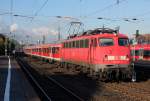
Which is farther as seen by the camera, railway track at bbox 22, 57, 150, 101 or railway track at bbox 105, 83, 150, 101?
railway track at bbox 22, 57, 150, 101

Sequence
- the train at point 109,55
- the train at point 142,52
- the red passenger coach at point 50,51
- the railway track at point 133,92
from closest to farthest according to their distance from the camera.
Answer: the railway track at point 133,92 → the train at point 109,55 → the red passenger coach at point 50,51 → the train at point 142,52

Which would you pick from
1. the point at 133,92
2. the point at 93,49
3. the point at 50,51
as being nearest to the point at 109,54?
the point at 93,49

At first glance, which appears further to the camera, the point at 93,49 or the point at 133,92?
the point at 93,49

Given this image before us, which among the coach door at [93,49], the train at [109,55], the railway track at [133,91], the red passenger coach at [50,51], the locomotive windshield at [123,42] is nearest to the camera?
the railway track at [133,91]

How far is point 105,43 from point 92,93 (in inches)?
208

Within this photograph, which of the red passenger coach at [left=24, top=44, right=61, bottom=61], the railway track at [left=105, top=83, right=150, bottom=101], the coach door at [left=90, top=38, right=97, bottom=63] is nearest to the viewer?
the railway track at [left=105, top=83, right=150, bottom=101]

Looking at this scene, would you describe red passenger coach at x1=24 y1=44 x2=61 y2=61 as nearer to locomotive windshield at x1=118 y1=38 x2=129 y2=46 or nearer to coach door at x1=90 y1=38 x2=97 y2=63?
coach door at x1=90 y1=38 x2=97 y2=63

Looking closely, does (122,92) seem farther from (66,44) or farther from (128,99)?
(66,44)

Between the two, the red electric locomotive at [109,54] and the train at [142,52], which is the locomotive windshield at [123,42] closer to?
the red electric locomotive at [109,54]

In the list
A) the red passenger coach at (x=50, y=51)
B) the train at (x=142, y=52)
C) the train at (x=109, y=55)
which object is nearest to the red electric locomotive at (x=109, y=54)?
the train at (x=109, y=55)

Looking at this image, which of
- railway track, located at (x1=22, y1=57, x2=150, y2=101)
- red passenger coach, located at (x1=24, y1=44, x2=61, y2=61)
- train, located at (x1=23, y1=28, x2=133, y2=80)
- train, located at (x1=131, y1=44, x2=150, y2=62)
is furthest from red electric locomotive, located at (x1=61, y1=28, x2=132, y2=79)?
train, located at (x1=131, y1=44, x2=150, y2=62)

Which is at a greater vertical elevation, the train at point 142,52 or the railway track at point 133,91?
the train at point 142,52

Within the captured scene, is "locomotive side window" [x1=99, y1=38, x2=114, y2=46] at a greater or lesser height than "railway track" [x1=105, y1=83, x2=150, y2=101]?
greater

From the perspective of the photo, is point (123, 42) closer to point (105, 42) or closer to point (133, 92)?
point (105, 42)
